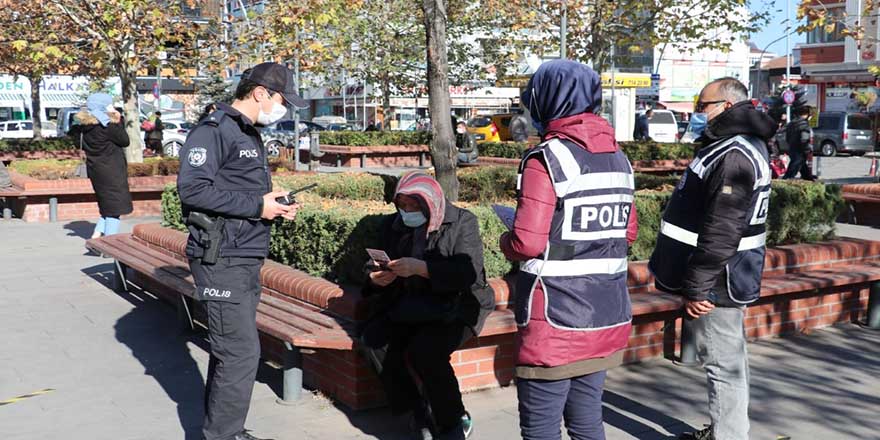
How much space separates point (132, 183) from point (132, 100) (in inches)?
98.8

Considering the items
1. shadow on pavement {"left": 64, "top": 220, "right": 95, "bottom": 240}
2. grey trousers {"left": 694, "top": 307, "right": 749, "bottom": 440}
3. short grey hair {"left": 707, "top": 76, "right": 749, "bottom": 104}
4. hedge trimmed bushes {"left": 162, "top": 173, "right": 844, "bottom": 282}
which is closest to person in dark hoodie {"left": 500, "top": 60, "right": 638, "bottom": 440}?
grey trousers {"left": 694, "top": 307, "right": 749, "bottom": 440}

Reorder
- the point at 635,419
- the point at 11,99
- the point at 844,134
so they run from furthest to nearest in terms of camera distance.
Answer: the point at 11,99, the point at 844,134, the point at 635,419

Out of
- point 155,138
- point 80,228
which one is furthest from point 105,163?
point 155,138

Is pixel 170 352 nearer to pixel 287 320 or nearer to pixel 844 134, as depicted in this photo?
pixel 287 320

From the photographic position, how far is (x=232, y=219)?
4.38 m

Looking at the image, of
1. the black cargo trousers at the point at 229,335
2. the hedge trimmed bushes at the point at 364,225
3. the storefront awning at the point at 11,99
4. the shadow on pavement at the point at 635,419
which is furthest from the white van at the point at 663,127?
the storefront awning at the point at 11,99

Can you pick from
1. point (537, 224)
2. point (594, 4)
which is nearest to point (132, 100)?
point (594, 4)

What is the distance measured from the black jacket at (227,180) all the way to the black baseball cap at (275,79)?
207 millimetres

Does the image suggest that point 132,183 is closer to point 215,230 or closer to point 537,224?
point 215,230

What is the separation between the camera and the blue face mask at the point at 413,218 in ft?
15.7

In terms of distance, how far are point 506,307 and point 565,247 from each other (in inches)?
98.5

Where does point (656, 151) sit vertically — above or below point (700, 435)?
above

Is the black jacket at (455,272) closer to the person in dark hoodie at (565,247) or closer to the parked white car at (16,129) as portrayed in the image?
the person in dark hoodie at (565,247)

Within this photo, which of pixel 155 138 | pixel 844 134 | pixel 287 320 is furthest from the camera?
pixel 844 134
